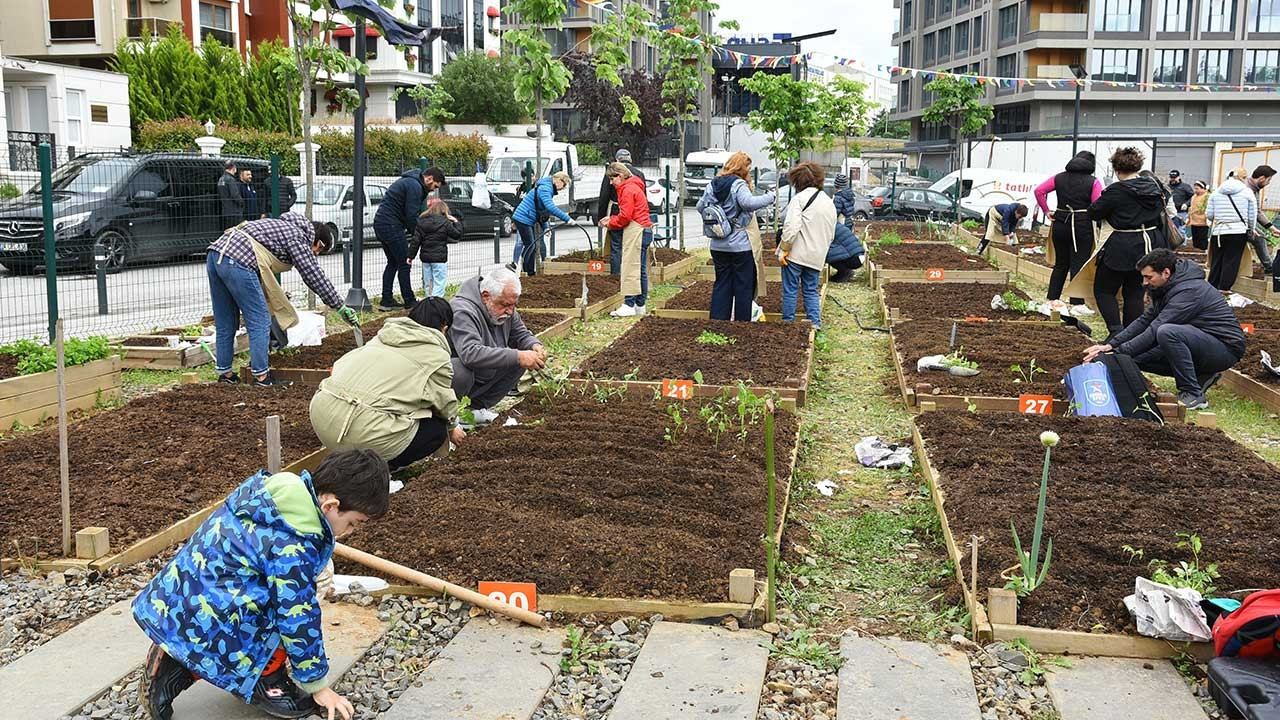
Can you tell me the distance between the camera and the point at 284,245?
8062 mm

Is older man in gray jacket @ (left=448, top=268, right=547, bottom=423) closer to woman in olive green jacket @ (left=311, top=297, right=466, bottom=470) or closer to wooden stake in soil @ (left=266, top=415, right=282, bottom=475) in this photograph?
woman in olive green jacket @ (left=311, top=297, right=466, bottom=470)

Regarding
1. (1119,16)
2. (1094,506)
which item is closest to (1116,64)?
(1119,16)

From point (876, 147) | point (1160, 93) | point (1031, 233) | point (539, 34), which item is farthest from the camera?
point (876, 147)

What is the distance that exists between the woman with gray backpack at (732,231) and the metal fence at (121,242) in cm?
238

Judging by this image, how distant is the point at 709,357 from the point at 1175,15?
59204 millimetres

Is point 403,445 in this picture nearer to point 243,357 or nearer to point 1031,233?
point 243,357

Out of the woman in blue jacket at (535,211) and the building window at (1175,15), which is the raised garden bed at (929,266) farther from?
the building window at (1175,15)

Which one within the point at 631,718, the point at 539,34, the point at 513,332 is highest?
the point at 539,34

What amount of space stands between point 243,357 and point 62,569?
532 centimetres

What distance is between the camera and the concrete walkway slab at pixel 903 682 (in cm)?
370

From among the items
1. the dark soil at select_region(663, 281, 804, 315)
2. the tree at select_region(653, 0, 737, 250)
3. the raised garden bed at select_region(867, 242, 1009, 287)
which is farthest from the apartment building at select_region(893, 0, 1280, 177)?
the dark soil at select_region(663, 281, 804, 315)

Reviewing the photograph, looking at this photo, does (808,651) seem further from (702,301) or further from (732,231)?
(702,301)

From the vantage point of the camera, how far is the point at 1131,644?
4.14 meters

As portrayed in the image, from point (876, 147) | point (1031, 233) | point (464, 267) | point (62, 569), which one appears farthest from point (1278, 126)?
point (62, 569)
